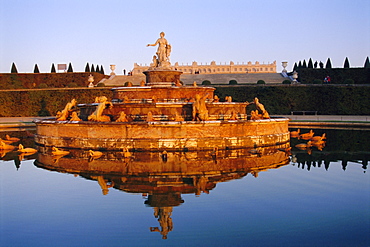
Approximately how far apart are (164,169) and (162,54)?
45.9ft

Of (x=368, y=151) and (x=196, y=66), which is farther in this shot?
(x=196, y=66)

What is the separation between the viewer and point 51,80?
55688 millimetres

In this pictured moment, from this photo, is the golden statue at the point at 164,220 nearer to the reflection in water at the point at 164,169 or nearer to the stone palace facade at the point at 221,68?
the reflection in water at the point at 164,169

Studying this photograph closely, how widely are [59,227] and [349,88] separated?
40083 mm

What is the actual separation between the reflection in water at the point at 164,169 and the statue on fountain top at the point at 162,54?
10.4 m

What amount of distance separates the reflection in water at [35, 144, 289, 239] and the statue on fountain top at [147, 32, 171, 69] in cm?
1042

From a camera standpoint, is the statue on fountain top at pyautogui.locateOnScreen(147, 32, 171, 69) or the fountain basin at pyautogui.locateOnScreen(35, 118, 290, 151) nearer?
the fountain basin at pyautogui.locateOnScreen(35, 118, 290, 151)

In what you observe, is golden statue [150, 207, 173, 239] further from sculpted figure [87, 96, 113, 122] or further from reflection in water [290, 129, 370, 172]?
sculpted figure [87, 96, 113, 122]

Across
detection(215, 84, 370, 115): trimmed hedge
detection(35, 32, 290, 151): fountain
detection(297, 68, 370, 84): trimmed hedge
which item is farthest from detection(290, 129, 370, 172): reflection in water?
detection(297, 68, 370, 84): trimmed hedge

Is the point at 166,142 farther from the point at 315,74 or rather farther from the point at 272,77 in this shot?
the point at 272,77

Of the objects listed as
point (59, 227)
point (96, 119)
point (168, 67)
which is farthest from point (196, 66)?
point (59, 227)

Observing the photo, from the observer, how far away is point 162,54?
2569 centimetres

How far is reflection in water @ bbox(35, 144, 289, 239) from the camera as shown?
33.2ft

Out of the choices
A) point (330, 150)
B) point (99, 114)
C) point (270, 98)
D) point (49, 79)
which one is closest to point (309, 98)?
point (270, 98)
